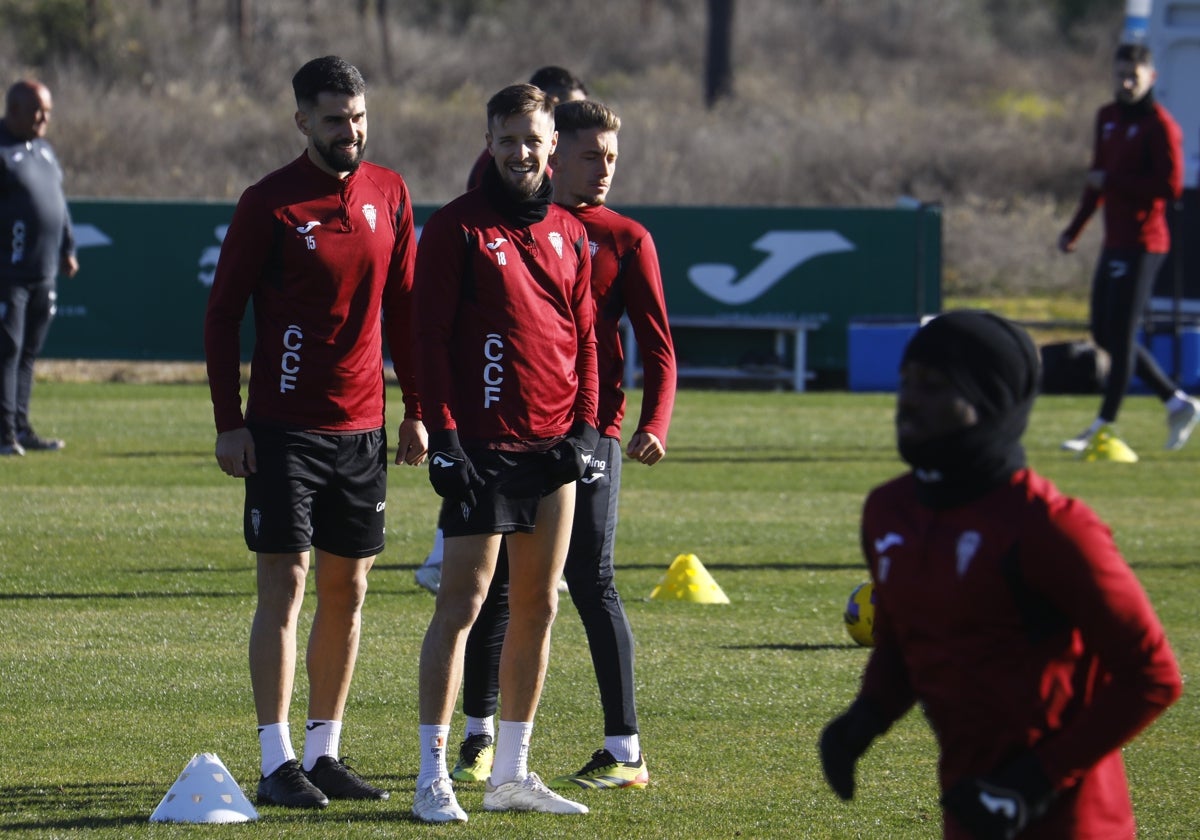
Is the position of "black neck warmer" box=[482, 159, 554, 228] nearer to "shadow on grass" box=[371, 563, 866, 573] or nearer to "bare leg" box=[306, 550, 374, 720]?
"bare leg" box=[306, 550, 374, 720]

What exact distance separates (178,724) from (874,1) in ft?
177

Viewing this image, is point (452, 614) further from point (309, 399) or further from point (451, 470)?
point (309, 399)

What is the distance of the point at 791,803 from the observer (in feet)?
18.2

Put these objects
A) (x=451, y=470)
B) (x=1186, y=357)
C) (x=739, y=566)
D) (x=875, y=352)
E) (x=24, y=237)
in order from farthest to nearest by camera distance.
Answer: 1. (x=875, y=352)
2. (x=1186, y=357)
3. (x=24, y=237)
4. (x=739, y=566)
5. (x=451, y=470)

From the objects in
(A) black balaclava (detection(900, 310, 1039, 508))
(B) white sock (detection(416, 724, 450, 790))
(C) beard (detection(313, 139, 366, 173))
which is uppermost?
(C) beard (detection(313, 139, 366, 173))

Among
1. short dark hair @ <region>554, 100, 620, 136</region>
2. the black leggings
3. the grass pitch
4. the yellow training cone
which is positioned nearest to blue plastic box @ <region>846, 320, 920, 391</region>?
the grass pitch

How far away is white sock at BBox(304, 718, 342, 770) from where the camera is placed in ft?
18.3

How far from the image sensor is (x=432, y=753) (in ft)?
17.2

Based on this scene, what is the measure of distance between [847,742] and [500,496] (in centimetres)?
189

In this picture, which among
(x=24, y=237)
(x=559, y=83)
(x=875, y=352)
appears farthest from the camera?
(x=875, y=352)

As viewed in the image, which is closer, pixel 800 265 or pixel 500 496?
pixel 500 496

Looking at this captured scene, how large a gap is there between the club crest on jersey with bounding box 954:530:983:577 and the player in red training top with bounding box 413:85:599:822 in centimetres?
205

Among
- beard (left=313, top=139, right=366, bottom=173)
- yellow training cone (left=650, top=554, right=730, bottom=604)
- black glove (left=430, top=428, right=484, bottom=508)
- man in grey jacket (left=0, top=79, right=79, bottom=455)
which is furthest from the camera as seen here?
man in grey jacket (left=0, top=79, right=79, bottom=455)

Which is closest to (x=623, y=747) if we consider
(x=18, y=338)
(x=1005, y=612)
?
(x=1005, y=612)
